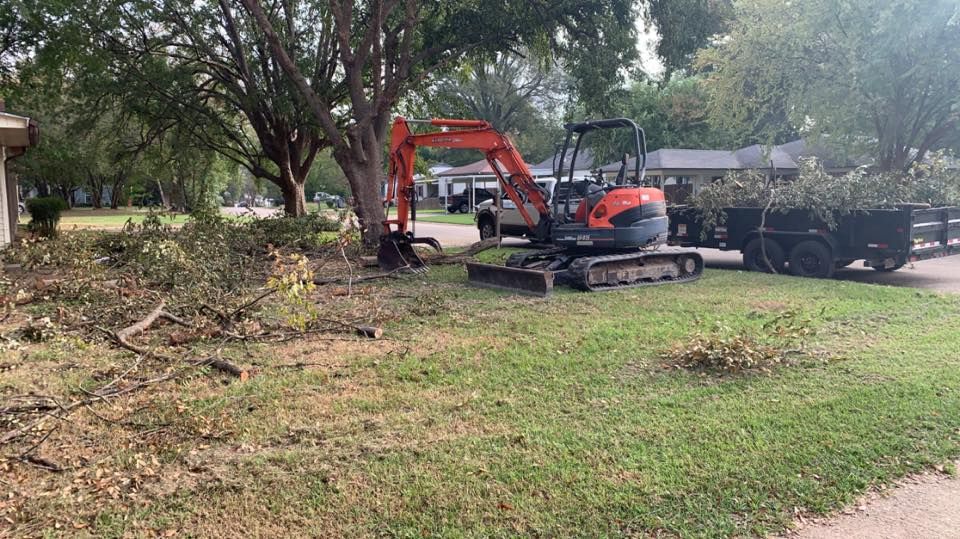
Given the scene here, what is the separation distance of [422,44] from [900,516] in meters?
15.9

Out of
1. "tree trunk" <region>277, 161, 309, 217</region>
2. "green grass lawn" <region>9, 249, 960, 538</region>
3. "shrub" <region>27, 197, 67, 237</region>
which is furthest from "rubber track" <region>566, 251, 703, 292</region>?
"shrub" <region>27, 197, 67, 237</region>

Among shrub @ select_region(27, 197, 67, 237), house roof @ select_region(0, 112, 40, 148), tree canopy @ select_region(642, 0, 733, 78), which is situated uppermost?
tree canopy @ select_region(642, 0, 733, 78)

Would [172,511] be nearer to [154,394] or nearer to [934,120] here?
[154,394]

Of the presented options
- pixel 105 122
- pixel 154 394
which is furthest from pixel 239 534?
pixel 105 122

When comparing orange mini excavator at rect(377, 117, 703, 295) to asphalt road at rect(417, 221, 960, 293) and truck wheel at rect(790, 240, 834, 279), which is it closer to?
truck wheel at rect(790, 240, 834, 279)

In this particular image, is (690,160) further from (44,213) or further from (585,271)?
(44,213)

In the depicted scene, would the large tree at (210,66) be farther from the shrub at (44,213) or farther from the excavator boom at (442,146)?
the excavator boom at (442,146)

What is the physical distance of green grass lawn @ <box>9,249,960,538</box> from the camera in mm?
3529

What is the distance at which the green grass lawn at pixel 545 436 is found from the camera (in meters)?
3.53

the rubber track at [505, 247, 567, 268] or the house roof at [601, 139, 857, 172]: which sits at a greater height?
the house roof at [601, 139, 857, 172]

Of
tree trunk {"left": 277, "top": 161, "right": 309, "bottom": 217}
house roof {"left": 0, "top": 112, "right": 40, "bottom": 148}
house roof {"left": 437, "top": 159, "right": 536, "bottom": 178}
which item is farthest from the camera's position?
house roof {"left": 437, "top": 159, "right": 536, "bottom": 178}

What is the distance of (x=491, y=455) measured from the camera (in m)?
4.21

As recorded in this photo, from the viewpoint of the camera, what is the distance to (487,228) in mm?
19781

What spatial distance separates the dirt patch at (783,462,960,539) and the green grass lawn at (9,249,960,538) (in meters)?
→ 0.10
